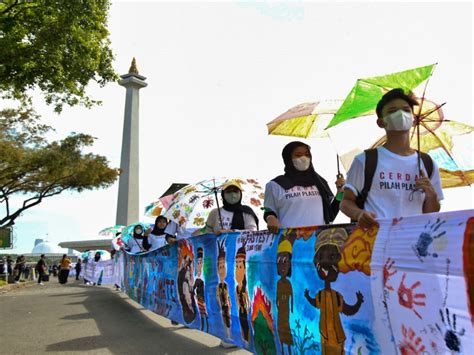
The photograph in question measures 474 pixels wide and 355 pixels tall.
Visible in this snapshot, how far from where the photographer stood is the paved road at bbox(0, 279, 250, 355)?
606cm

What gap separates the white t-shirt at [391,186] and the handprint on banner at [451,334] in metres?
1.08

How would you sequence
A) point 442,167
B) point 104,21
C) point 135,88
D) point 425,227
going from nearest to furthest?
1. point 425,227
2. point 442,167
3. point 104,21
4. point 135,88

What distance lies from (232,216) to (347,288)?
128 inches

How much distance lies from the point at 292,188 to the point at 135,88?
56.9 m

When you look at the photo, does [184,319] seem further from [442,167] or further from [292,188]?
[442,167]

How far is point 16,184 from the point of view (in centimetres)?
2986

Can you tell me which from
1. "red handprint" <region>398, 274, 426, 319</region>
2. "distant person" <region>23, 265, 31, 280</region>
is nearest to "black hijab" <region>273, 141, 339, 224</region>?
"red handprint" <region>398, 274, 426, 319</region>

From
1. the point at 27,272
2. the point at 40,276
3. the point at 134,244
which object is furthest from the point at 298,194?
the point at 27,272

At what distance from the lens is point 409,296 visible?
2.68 metres

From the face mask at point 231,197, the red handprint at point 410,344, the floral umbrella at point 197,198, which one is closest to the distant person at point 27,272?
the floral umbrella at point 197,198

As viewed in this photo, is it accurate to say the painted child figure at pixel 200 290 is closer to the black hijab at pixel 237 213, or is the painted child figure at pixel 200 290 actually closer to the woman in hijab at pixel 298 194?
the black hijab at pixel 237 213

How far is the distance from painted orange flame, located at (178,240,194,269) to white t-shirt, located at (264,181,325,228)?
6.99 ft

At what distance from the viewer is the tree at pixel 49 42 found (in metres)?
12.8

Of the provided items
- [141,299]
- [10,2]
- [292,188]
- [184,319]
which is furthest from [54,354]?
[10,2]
